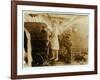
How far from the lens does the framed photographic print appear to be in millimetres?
1764

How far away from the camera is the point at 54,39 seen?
1.87 metres

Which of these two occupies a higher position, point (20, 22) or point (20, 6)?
point (20, 6)

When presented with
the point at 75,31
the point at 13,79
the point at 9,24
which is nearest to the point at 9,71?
the point at 13,79

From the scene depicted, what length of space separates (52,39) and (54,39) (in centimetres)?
2

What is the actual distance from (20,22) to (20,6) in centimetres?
13

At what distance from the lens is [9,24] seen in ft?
5.71

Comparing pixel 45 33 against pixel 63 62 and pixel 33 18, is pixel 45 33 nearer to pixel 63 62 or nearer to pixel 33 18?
pixel 33 18

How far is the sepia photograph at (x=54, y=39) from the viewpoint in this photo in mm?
1806

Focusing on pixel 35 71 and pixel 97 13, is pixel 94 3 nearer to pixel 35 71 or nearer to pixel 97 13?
pixel 97 13

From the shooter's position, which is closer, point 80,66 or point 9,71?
point 9,71

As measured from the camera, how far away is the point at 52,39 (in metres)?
1.87

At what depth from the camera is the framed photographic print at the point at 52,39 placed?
1.76m

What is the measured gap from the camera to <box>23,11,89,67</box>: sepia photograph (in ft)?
5.92

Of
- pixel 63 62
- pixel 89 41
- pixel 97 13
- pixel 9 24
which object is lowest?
pixel 63 62
